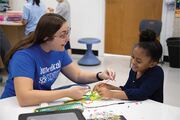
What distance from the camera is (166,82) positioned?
401 cm

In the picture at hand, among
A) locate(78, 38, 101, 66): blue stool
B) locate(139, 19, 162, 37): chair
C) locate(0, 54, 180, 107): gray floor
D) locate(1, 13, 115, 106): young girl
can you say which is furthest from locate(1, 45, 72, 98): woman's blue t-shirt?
locate(78, 38, 101, 66): blue stool

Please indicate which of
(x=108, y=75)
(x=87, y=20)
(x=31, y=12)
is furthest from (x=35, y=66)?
(x=87, y=20)

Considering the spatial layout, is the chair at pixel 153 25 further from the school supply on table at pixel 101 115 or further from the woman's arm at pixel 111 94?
the school supply on table at pixel 101 115

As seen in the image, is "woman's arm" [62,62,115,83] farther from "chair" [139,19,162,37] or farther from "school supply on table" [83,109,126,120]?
"chair" [139,19,162,37]

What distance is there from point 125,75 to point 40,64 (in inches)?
106

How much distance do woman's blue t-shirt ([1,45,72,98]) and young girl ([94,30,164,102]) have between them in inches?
12.1

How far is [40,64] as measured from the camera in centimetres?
172

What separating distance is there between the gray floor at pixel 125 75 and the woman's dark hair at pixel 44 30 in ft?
6.66

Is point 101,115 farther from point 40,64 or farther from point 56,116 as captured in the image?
point 40,64

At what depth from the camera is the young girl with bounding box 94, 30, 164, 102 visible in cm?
167

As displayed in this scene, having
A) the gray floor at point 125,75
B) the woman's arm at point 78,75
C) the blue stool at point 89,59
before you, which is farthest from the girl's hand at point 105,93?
the blue stool at point 89,59

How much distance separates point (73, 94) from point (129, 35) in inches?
155

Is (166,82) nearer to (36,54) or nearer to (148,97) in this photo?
(148,97)

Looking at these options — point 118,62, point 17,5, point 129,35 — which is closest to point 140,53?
point 118,62
